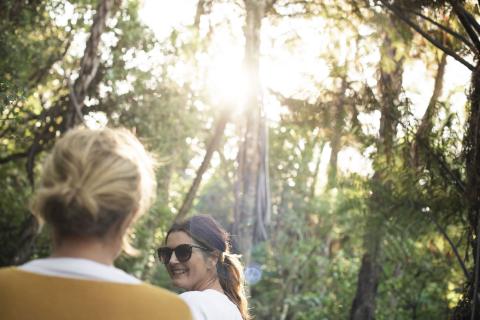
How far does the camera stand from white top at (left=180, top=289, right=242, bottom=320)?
2.75 m

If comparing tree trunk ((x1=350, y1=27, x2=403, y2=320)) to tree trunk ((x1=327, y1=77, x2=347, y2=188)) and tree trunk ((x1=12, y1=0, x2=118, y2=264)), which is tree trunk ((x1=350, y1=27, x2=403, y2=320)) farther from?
tree trunk ((x1=12, y1=0, x2=118, y2=264))

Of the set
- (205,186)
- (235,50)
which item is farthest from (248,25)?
(205,186)

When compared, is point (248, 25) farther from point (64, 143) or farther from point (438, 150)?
point (64, 143)

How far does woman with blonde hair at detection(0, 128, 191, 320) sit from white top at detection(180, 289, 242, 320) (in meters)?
1.10

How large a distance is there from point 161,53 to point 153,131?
1905 mm

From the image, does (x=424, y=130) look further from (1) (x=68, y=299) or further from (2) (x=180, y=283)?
(1) (x=68, y=299)

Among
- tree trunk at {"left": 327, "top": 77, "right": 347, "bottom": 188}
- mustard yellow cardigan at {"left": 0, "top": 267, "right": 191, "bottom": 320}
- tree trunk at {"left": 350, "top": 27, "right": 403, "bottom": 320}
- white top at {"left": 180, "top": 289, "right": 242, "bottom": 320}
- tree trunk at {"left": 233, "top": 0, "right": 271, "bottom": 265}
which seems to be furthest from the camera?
tree trunk at {"left": 233, "top": 0, "right": 271, "bottom": 265}

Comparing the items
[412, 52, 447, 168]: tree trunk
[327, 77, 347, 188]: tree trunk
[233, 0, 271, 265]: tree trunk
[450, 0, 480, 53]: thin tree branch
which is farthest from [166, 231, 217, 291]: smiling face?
[233, 0, 271, 265]: tree trunk

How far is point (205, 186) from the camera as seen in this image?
151 feet

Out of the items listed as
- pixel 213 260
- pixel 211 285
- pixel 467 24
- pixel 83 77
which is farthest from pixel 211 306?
pixel 83 77

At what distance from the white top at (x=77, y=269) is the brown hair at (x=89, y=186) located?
7 cm

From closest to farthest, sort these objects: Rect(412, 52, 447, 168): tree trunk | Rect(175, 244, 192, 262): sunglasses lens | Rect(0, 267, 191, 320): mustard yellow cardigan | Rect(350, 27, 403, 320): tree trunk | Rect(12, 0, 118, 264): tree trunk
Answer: Rect(0, 267, 191, 320): mustard yellow cardigan
Rect(175, 244, 192, 262): sunglasses lens
Rect(412, 52, 447, 168): tree trunk
Rect(350, 27, 403, 320): tree trunk
Rect(12, 0, 118, 264): tree trunk

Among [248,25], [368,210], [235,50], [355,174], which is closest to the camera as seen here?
[355,174]

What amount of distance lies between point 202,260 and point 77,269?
5.48 feet
